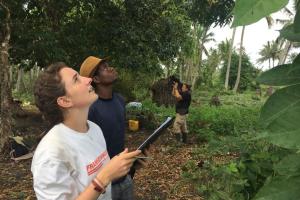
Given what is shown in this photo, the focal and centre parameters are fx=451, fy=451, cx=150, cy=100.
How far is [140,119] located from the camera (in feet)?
36.9

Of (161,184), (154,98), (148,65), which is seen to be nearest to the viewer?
(161,184)

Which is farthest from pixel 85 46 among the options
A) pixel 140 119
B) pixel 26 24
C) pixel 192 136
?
pixel 192 136

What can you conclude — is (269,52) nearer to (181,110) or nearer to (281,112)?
(181,110)

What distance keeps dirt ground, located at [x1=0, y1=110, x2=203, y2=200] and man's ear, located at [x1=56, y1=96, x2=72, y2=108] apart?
407 cm

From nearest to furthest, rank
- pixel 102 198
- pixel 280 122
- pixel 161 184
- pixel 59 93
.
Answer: pixel 280 122 < pixel 59 93 < pixel 102 198 < pixel 161 184

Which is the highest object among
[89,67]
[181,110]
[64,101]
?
[89,67]

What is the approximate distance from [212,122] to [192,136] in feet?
3.53

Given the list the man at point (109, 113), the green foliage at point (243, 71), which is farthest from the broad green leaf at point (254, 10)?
the green foliage at point (243, 71)

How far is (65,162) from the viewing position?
1768 mm

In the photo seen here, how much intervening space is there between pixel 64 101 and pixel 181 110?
25.6 ft

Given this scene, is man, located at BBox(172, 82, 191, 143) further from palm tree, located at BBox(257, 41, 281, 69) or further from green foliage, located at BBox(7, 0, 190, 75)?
palm tree, located at BBox(257, 41, 281, 69)

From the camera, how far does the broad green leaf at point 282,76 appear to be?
0.62m

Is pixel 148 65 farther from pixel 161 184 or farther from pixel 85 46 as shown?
pixel 161 184

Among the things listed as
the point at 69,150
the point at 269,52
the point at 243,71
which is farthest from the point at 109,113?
the point at 269,52
